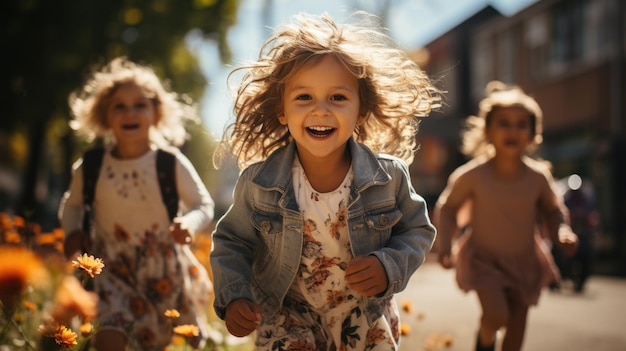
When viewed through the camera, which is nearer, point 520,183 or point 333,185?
point 333,185

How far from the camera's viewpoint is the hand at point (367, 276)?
2758 mm

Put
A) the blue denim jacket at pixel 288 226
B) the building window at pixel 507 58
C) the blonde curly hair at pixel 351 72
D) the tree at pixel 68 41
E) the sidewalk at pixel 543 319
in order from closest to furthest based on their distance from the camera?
the blue denim jacket at pixel 288 226, the blonde curly hair at pixel 351 72, the sidewalk at pixel 543 319, the tree at pixel 68 41, the building window at pixel 507 58

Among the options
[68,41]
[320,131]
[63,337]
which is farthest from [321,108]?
[68,41]

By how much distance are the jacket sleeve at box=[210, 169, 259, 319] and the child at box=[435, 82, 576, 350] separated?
1712mm

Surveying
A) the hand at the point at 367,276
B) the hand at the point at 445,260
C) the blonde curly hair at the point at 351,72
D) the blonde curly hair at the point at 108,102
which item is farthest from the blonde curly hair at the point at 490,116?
the hand at the point at 367,276

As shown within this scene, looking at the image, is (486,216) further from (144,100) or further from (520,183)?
(144,100)

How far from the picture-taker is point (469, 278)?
4680 mm

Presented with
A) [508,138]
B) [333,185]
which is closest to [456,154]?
[508,138]

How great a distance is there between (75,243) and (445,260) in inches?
81.7

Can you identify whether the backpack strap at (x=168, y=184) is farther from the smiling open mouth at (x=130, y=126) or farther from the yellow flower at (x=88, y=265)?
the yellow flower at (x=88, y=265)

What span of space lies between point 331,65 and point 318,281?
88cm

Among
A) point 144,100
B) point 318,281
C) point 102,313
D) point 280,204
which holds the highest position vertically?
point 144,100

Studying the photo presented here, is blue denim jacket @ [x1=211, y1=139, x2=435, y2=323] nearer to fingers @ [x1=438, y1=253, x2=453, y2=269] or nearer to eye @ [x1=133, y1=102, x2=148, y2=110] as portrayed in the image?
fingers @ [x1=438, y1=253, x2=453, y2=269]

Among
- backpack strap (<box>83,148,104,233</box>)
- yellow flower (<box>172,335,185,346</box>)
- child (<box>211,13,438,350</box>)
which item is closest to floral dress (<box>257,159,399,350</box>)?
child (<box>211,13,438,350</box>)
